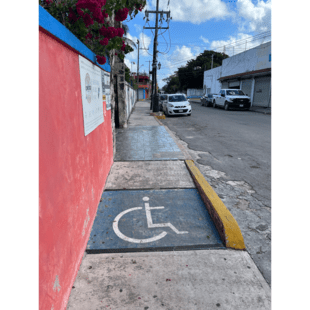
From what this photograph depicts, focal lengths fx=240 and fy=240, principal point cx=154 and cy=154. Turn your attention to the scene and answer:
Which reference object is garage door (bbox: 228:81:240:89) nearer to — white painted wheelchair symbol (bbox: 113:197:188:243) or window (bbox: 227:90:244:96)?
window (bbox: 227:90:244:96)

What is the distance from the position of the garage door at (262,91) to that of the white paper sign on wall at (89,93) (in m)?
22.5

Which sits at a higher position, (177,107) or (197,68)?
(197,68)

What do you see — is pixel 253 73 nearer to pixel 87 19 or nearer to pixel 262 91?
pixel 262 91

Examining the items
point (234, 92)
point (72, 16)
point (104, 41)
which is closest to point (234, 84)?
point (234, 92)

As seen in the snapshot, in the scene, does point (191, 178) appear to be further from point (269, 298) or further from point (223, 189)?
point (269, 298)

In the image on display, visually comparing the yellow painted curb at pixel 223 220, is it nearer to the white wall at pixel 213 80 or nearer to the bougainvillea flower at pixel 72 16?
the bougainvillea flower at pixel 72 16

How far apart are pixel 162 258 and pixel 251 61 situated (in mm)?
27940

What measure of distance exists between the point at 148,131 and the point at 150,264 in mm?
7870

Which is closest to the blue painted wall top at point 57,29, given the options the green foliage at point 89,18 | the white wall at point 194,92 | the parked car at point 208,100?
the green foliage at point 89,18

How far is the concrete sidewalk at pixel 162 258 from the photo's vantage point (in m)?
2.27

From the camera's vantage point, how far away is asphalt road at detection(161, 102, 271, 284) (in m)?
3.27

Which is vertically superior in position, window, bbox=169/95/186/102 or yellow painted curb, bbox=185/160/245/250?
A: window, bbox=169/95/186/102

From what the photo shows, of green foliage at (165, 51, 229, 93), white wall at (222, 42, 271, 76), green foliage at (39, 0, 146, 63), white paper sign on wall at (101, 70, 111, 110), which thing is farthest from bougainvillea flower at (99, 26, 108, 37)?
green foliage at (165, 51, 229, 93)

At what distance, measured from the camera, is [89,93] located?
3297mm
